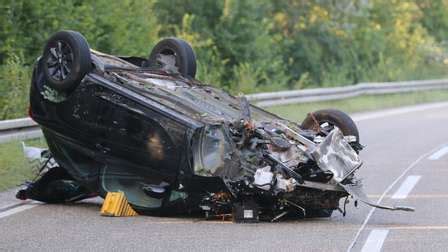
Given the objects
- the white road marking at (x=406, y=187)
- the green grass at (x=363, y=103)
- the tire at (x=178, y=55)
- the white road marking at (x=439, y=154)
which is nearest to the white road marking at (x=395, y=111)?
the green grass at (x=363, y=103)

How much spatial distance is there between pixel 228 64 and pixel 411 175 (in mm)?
19165

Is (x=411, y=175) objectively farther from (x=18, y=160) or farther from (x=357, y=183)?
(x=18, y=160)

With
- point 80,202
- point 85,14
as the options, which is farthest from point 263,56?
point 80,202

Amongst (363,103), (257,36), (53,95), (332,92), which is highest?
(53,95)

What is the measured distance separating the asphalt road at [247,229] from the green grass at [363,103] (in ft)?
34.2

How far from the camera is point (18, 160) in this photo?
1283 cm

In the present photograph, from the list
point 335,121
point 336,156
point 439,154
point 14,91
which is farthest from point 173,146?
point 14,91

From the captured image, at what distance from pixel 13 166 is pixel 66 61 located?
2.48 metres

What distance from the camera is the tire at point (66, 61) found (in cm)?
1038

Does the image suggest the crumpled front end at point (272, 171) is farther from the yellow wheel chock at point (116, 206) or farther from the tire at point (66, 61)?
the tire at point (66, 61)

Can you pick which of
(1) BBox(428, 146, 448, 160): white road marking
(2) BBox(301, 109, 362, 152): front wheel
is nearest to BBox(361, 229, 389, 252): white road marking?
(2) BBox(301, 109, 362, 152): front wheel

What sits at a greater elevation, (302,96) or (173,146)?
(173,146)

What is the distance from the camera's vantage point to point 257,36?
1264 inches

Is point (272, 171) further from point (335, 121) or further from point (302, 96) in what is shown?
point (302, 96)
